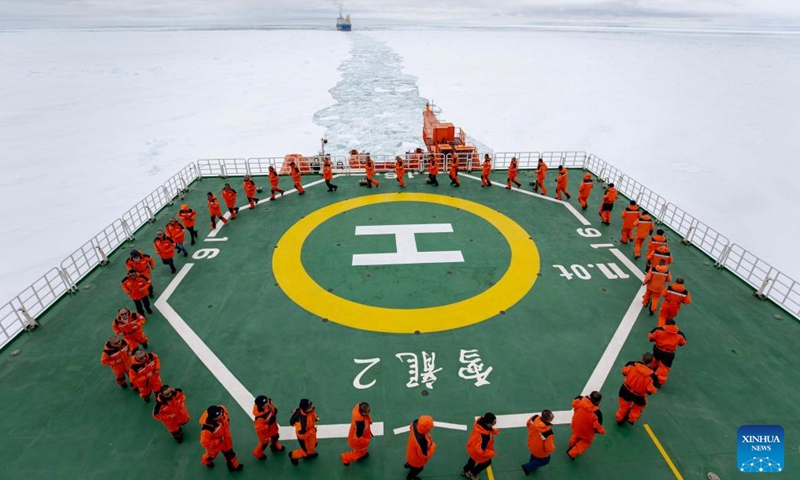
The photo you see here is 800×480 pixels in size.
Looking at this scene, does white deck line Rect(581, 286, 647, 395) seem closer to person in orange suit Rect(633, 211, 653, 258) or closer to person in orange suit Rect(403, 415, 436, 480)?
person in orange suit Rect(633, 211, 653, 258)

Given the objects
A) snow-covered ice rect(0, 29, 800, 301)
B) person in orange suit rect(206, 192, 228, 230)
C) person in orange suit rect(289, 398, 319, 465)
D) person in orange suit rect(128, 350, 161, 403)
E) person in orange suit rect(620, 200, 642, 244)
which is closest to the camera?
person in orange suit rect(289, 398, 319, 465)

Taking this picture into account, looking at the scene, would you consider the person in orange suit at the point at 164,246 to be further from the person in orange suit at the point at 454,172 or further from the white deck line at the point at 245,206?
the person in orange suit at the point at 454,172

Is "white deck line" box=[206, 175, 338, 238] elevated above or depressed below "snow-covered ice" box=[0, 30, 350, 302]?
above

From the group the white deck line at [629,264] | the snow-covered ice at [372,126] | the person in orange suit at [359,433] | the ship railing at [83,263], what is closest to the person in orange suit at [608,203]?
the white deck line at [629,264]

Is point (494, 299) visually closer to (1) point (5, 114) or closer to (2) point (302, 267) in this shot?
(2) point (302, 267)

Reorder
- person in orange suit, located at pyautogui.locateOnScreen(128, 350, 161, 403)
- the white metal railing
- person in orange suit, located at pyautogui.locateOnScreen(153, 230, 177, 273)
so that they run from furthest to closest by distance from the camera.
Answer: person in orange suit, located at pyautogui.locateOnScreen(153, 230, 177, 273)
the white metal railing
person in orange suit, located at pyautogui.locateOnScreen(128, 350, 161, 403)

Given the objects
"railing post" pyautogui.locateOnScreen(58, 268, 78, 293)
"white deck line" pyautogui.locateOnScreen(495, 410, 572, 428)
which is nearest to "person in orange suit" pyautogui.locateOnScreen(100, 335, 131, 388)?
"railing post" pyautogui.locateOnScreen(58, 268, 78, 293)

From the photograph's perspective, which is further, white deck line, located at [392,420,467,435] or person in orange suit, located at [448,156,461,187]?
person in orange suit, located at [448,156,461,187]
